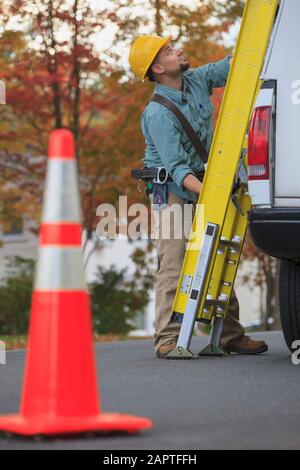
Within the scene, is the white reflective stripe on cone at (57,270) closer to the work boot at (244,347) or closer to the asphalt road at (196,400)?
the asphalt road at (196,400)

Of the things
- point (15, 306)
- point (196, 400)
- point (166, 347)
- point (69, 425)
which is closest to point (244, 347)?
point (166, 347)

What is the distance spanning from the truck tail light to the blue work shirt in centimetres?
99

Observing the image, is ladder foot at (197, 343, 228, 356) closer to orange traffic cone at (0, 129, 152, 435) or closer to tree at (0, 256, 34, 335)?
orange traffic cone at (0, 129, 152, 435)

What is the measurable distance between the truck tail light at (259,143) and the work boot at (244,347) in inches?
70.0

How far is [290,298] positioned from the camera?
7.59 meters

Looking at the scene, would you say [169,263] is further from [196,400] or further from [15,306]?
[15,306]

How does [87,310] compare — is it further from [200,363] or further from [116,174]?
[116,174]

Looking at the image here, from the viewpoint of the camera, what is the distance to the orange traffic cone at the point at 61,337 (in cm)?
448

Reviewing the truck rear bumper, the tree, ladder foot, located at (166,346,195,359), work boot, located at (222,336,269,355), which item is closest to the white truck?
the truck rear bumper

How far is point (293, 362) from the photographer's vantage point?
24.6 feet

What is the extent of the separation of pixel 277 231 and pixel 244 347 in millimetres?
1800

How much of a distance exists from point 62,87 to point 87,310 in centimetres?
1290

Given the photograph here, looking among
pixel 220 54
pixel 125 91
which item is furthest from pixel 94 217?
pixel 220 54

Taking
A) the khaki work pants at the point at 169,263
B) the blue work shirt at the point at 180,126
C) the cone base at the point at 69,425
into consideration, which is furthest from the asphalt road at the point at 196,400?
the blue work shirt at the point at 180,126
